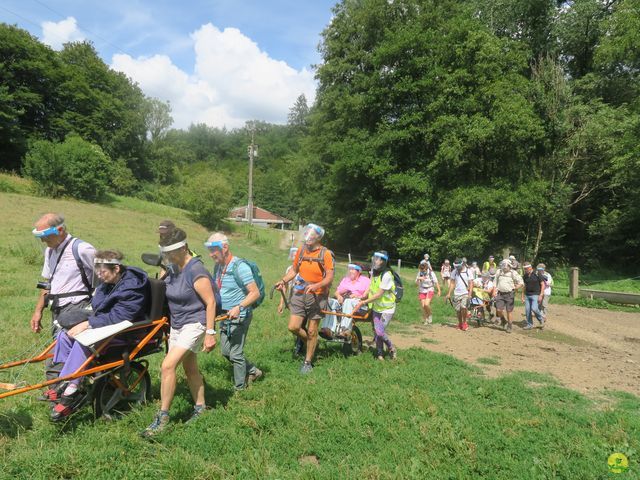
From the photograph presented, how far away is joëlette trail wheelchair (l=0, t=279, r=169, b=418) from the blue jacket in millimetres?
96

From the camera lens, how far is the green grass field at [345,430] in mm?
3645

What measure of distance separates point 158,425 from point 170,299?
1.20 meters

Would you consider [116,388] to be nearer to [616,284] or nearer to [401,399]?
[401,399]

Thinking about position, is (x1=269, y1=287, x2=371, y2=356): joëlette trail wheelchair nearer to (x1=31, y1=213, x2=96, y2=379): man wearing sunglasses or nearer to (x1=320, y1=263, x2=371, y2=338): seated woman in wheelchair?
(x1=320, y1=263, x2=371, y2=338): seated woman in wheelchair

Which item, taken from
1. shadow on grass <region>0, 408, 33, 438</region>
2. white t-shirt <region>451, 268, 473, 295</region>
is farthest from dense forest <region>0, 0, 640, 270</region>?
shadow on grass <region>0, 408, 33, 438</region>

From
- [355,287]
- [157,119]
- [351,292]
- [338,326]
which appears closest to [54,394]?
[338,326]

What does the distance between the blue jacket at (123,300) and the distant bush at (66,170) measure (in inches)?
1537

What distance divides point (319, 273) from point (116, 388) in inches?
113

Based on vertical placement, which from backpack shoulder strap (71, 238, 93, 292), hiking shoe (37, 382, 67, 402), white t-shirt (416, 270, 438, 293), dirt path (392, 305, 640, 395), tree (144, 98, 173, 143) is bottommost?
dirt path (392, 305, 640, 395)

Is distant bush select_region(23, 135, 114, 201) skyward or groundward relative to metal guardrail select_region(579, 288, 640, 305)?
skyward

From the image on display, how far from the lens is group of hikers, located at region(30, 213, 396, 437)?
4016 mm

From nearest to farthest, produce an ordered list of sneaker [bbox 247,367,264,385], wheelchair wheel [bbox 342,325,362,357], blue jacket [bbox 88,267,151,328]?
blue jacket [bbox 88,267,151,328] < sneaker [bbox 247,367,264,385] < wheelchair wheel [bbox 342,325,362,357]

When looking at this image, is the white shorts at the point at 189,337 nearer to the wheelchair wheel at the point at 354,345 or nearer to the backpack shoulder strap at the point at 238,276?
the backpack shoulder strap at the point at 238,276

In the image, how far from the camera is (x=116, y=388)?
14.7ft
